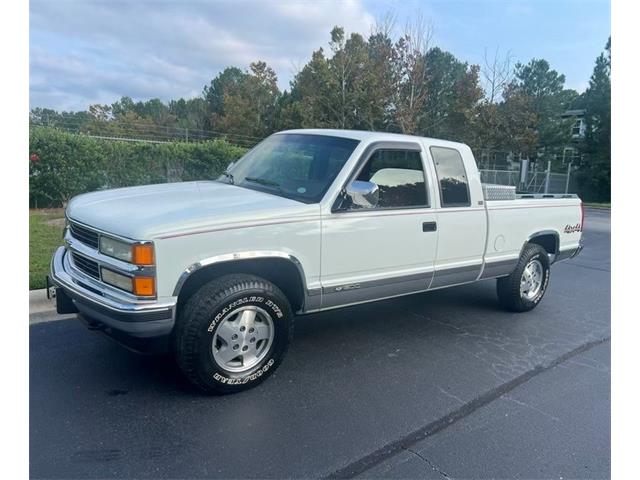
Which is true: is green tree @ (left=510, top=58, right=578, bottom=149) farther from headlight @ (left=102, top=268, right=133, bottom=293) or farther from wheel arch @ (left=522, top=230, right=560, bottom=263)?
headlight @ (left=102, top=268, right=133, bottom=293)

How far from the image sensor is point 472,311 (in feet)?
19.4

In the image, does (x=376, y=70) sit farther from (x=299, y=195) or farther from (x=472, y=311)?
(x=299, y=195)

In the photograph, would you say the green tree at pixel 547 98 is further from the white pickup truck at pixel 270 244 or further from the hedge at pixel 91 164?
the white pickup truck at pixel 270 244

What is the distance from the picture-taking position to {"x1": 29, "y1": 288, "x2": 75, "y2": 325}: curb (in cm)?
488

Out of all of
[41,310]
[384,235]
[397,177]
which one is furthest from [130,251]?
[41,310]

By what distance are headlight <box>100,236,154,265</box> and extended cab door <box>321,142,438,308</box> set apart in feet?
4.39

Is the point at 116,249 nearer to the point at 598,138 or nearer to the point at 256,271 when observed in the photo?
the point at 256,271

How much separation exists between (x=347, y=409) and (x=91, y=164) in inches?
376

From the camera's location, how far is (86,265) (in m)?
3.61

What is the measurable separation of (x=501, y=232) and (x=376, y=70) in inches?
610

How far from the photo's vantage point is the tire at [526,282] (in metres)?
5.70

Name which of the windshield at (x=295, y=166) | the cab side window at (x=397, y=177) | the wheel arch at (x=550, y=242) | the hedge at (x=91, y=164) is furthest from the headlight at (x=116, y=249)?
the hedge at (x=91, y=164)

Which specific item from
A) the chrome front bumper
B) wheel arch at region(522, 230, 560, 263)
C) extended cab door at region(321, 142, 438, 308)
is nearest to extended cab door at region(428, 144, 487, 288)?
extended cab door at region(321, 142, 438, 308)

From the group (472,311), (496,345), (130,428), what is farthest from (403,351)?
(130,428)
